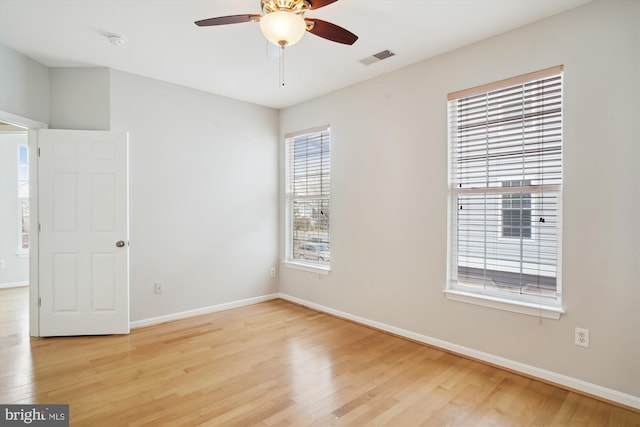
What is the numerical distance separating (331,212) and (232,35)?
2.30 metres

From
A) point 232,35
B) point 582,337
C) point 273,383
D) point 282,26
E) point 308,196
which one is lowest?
point 273,383

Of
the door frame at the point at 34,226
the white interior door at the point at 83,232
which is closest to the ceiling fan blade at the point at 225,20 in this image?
the white interior door at the point at 83,232

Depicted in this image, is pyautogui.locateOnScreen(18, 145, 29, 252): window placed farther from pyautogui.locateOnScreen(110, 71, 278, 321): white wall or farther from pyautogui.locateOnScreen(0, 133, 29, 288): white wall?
pyautogui.locateOnScreen(110, 71, 278, 321): white wall

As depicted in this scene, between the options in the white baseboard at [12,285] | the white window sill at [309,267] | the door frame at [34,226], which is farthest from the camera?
the white baseboard at [12,285]

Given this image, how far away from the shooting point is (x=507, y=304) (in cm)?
285

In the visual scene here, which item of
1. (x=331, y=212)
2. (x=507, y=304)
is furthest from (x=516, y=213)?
(x=331, y=212)

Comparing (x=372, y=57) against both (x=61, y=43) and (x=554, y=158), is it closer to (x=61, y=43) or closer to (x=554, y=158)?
(x=554, y=158)

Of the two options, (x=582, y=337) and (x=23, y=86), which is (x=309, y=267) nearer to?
(x=582, y=337)

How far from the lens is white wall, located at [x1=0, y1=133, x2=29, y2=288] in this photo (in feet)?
19.6

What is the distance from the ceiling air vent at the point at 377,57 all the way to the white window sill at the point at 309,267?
2461mm

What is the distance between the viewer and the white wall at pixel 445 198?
2361 millimetres

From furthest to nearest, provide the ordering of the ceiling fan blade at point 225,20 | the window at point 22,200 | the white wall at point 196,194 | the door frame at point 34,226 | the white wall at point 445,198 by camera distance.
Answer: the window at point 22,200, the white wall at point 196,194, the door frame at point 34,226, the white wall at point 445,198, the ceiling fan blade at point 225,20

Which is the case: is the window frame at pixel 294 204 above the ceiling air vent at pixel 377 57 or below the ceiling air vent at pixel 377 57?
below

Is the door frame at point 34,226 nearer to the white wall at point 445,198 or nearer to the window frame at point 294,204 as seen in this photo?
the window frame at point 294,204
